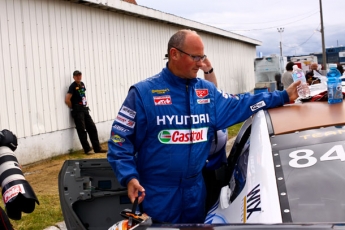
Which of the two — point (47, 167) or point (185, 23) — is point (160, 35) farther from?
point (47, 167)

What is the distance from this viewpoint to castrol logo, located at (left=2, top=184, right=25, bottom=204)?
96.4 inches

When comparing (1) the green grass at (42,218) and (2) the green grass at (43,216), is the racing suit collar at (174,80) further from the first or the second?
(1) the green grass at (42,218)

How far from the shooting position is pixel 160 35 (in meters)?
15.8

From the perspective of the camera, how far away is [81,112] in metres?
10.6

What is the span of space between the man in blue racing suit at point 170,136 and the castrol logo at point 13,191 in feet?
1.93

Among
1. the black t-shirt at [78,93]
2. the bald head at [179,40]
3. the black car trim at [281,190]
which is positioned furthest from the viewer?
the black t-shirt at [78,93]

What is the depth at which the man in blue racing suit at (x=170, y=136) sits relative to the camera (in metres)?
2.96

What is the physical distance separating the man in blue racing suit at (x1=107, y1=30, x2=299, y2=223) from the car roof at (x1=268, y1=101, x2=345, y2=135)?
0.47m

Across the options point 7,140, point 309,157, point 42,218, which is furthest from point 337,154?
point 42,218

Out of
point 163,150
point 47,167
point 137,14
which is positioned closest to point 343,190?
point 163,150

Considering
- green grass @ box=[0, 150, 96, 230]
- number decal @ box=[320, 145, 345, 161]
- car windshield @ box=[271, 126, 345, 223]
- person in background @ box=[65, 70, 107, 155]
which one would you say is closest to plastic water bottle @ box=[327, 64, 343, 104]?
car windshield @ box=[271, 126, 345, 223]

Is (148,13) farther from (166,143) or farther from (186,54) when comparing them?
(166,143)

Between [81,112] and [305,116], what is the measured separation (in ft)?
27.1

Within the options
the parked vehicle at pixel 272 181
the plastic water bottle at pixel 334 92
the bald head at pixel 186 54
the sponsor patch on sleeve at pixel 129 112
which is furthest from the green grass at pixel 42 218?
the plastic water bottle at pixel 334 92
